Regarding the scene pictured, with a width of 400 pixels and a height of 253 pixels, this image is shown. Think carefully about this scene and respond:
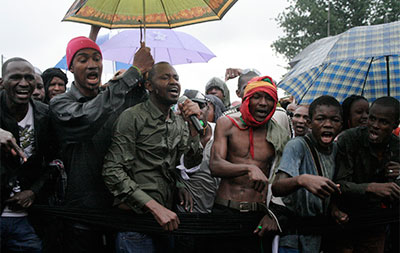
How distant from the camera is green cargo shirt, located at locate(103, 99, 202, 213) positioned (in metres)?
3.11

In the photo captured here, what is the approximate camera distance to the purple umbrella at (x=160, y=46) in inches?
237

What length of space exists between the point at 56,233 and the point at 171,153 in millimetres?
1249

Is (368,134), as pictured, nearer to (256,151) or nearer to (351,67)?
(256,151)

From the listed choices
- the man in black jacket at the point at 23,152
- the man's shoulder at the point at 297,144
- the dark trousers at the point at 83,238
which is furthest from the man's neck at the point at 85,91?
the man's shoulder at the point at 297,144

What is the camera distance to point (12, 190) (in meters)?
3.34

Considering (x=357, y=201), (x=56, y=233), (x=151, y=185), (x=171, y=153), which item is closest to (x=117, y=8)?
(x=171, y=153)

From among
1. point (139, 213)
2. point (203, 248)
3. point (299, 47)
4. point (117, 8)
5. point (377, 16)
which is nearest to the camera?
point (139, 213)

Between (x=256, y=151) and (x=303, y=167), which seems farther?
(x=256, y=151)

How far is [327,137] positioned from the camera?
10.8 feet

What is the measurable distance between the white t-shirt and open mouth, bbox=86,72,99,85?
1.88ft

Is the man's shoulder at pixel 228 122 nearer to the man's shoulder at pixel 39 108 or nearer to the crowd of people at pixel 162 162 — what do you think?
the crowd of people at pixel 162 162

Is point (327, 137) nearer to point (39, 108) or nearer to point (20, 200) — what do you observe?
point (39, 108)

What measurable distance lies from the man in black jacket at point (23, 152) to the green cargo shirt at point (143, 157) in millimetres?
725

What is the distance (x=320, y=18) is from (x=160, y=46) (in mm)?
27059
